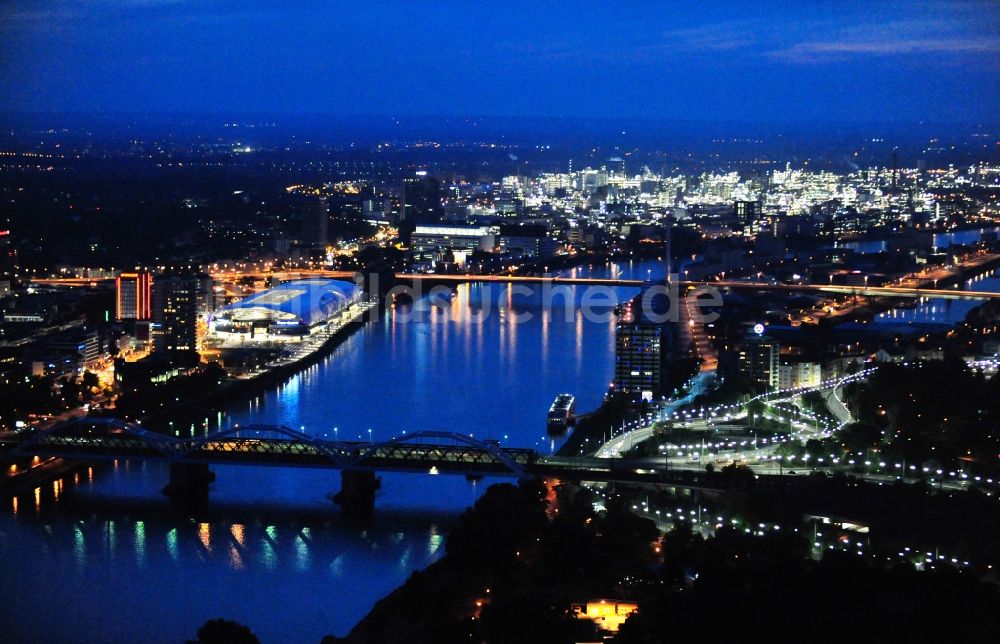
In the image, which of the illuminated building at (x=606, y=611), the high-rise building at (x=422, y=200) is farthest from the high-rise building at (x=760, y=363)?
the high-rise building at (x=422, y=200)

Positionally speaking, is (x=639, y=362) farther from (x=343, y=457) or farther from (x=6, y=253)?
(x=6, y=253)

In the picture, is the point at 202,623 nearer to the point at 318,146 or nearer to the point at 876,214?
the point at 876,214

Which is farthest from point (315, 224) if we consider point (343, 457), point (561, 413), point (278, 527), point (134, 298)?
point (278, 527)

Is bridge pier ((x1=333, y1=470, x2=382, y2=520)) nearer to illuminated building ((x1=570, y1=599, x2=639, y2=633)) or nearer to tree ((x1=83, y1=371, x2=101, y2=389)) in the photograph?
illuminated building ((x1=570, y1=599, x2=639, y2=633))

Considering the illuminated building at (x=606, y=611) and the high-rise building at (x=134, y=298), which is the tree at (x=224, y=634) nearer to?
the illuminated building at (x=606, y=611)

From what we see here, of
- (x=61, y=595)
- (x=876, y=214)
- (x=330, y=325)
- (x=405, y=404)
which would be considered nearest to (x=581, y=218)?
(x=876, y=214)

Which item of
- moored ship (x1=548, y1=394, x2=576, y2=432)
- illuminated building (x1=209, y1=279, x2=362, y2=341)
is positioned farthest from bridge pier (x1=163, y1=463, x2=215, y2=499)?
illuminated building (x1=209, y1=279, x2=362, y2=341)
